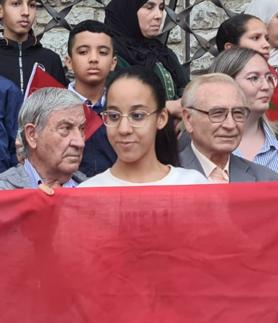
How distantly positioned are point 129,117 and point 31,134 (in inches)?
17.3

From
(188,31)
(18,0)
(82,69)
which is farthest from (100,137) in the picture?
(188,31)

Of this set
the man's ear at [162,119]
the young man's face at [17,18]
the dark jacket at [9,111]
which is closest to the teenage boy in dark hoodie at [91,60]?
the dark jacket at [9,111]

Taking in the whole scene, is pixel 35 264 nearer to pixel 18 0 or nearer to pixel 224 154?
pixel 224 154

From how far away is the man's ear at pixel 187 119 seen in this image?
5.09 meters

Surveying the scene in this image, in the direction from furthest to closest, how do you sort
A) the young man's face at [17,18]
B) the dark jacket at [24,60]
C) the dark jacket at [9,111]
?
the young man's face at [17,18] → the dark jacket at [24,60] → the dark jacket at [9,111]

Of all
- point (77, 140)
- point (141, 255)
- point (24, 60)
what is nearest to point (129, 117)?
point (77, 140)

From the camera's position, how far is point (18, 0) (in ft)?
22.2

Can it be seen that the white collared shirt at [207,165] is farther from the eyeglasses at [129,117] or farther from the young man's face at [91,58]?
the young man's face at [91,58]

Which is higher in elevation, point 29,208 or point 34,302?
point 29,208

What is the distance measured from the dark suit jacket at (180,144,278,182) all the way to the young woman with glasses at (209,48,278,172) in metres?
0.37

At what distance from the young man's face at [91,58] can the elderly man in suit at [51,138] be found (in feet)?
4.23

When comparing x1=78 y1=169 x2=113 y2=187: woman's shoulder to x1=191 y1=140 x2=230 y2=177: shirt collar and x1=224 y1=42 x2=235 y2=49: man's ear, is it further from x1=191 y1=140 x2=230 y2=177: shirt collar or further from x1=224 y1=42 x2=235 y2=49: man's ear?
x1=224 y1=42 x2=235 y2=49: man's ear

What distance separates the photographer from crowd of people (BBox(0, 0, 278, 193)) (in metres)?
4.64

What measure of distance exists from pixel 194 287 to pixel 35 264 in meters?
0.56
